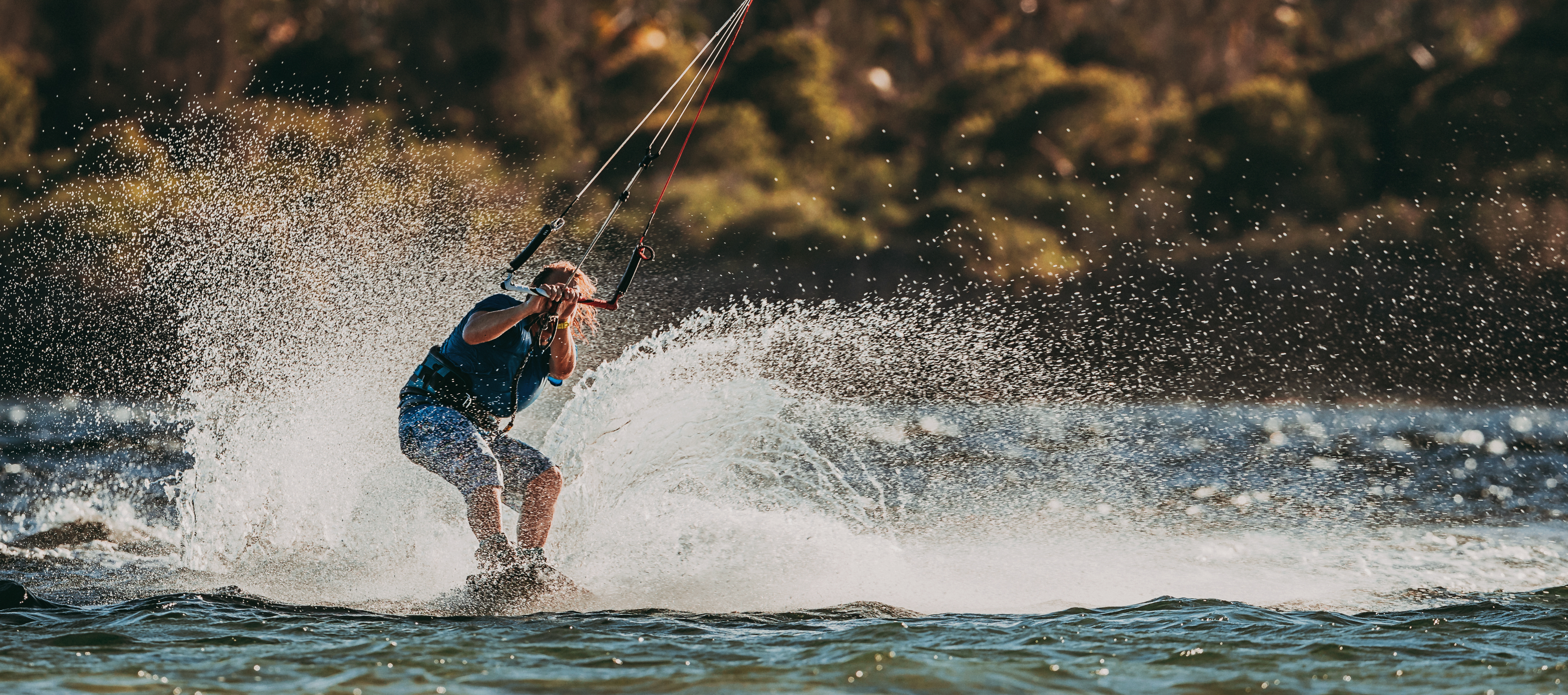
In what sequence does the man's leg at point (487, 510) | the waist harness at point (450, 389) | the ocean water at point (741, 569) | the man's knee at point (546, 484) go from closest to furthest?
1. the ocean water at point (741, 569)
2. the man's leg at point (487, 510)
3. the man's knee at point (546, 484)
4. the waist harness at point (450, 389)

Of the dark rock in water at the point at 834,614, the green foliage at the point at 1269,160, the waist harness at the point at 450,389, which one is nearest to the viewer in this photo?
the dark rock in water at the point at 834,614

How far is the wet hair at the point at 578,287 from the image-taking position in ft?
23.4

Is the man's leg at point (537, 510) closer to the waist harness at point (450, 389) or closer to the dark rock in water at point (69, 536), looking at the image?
the waist harness at point (450, 389)

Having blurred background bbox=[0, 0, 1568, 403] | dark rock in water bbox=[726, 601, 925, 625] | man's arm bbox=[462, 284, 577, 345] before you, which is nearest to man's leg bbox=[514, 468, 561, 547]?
man's arm bbox=[462, 284, 577, 345]

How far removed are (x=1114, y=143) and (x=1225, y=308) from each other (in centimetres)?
1340

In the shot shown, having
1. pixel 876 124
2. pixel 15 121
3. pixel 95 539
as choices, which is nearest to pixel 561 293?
pixel 95 539

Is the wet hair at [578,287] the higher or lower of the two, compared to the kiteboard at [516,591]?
higher

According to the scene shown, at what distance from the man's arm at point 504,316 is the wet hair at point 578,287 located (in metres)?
0.08

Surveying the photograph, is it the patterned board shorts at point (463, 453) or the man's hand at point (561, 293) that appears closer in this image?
the man's hand at point (561, 293)

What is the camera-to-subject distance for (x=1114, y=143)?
44.1 m

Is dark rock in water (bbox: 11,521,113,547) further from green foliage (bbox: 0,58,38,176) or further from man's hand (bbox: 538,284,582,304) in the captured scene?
green foliage (bbox: 0,58,38,176)

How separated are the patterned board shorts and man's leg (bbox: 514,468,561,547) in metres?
0.05

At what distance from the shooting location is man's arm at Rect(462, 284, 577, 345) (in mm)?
6934

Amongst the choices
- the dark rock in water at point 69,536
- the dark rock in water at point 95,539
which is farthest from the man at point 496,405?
the dark rock in water at point 69,536
